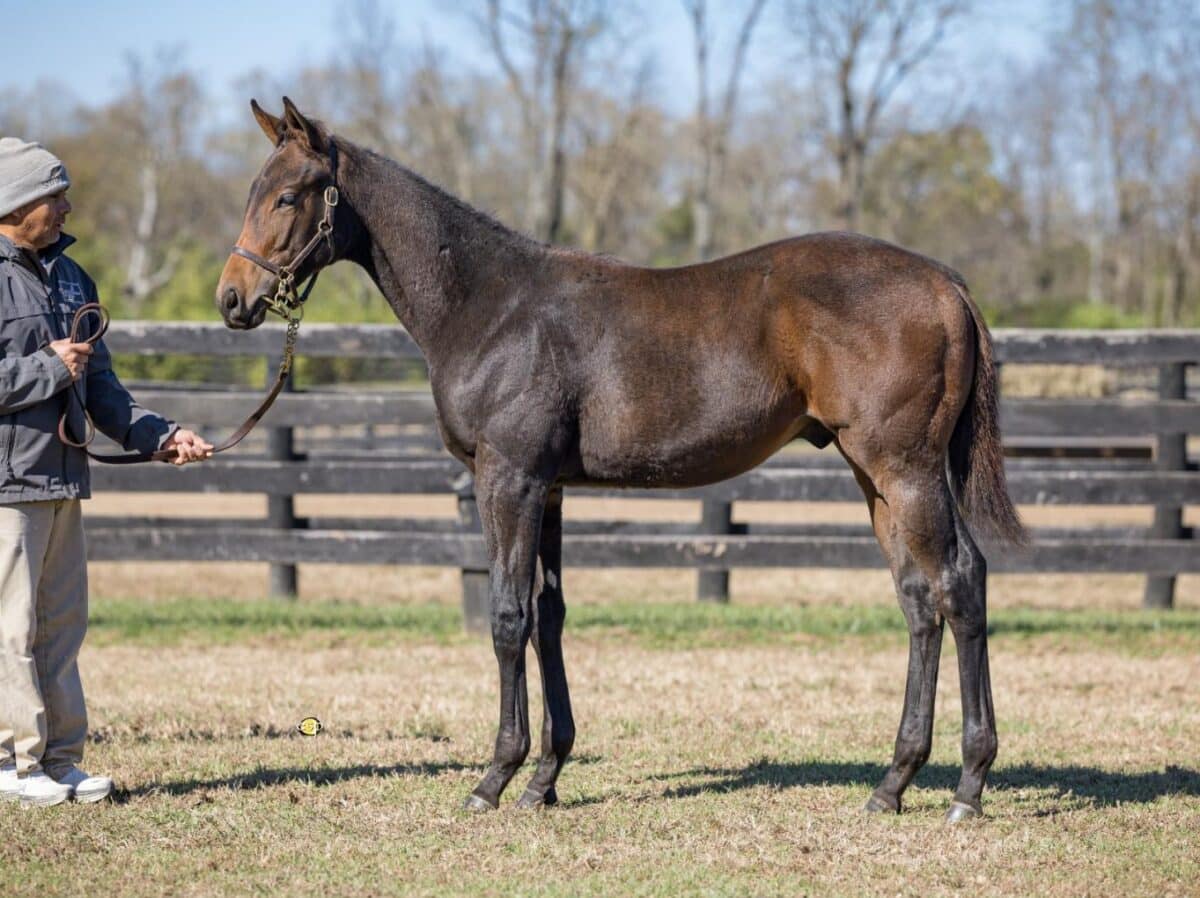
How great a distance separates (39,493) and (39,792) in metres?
1.06

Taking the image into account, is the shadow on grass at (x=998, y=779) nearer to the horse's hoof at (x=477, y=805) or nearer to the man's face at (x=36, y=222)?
the horse's hoof at (x=477, y=805)

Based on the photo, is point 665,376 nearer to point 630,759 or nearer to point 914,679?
point 914,679

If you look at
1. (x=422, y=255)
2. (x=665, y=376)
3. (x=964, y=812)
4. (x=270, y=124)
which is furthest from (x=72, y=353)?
(x=964, y=812)

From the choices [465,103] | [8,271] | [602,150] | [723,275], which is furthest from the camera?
[465,103]

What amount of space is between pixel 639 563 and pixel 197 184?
5313 centimetres

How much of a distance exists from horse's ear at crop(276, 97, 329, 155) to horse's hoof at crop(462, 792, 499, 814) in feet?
7.98

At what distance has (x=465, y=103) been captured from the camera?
4750cm

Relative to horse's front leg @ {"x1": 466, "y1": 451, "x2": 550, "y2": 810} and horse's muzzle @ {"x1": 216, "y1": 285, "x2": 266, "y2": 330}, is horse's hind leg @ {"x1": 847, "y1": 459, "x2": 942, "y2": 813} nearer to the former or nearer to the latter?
horse's front leg @ {"x1": 466, "y1": 451, "x2": 550, "y2": 810}

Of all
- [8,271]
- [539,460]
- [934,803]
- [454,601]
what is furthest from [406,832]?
[454,601]

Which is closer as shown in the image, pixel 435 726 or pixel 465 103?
pixel 435 726

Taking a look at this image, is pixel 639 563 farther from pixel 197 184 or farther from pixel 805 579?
pixel 197 184

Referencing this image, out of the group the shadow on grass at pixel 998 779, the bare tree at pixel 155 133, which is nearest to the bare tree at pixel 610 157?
the bare tree at pixel 155 133

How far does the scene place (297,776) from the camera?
17.0ft

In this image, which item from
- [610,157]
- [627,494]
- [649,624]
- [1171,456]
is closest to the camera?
[649,624]
